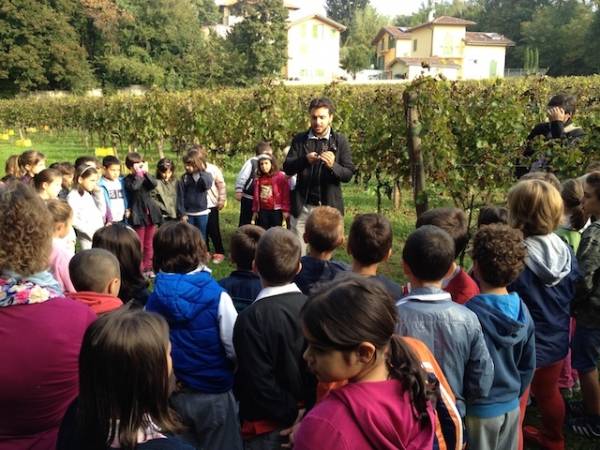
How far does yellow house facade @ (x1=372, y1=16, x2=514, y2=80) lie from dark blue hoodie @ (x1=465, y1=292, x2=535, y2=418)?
183 feet

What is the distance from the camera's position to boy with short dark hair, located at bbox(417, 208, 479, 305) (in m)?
2.94

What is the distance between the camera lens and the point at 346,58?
239 feet

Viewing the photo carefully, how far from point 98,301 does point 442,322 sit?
151cm

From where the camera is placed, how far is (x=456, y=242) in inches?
125

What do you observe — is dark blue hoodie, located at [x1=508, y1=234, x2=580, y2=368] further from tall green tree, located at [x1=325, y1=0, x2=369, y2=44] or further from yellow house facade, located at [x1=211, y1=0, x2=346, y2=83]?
tall green tree, located at [x1=325, y1=0, x2=369, y2=44]

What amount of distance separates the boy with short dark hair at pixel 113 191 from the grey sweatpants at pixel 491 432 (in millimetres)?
4802

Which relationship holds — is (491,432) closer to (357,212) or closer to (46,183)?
(46,183)

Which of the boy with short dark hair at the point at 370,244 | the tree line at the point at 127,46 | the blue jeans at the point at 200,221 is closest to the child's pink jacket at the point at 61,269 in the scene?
the boy with short dark hair at the point at 370,244

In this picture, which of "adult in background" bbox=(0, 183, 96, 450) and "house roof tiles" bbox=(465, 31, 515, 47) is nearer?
"adult in background" bbox=(0, 183, 96, 450)

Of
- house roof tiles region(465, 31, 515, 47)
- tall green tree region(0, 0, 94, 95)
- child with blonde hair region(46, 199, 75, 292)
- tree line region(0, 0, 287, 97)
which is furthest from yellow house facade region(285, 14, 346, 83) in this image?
child with blonde hair region(46, 199, 75, 292)

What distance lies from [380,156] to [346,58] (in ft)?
226

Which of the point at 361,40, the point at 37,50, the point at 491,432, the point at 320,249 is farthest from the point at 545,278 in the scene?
the point at 361,40

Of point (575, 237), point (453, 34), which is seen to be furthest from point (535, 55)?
point (575, 237)

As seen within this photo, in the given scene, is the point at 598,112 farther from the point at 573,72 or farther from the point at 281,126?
the point at 573,72
